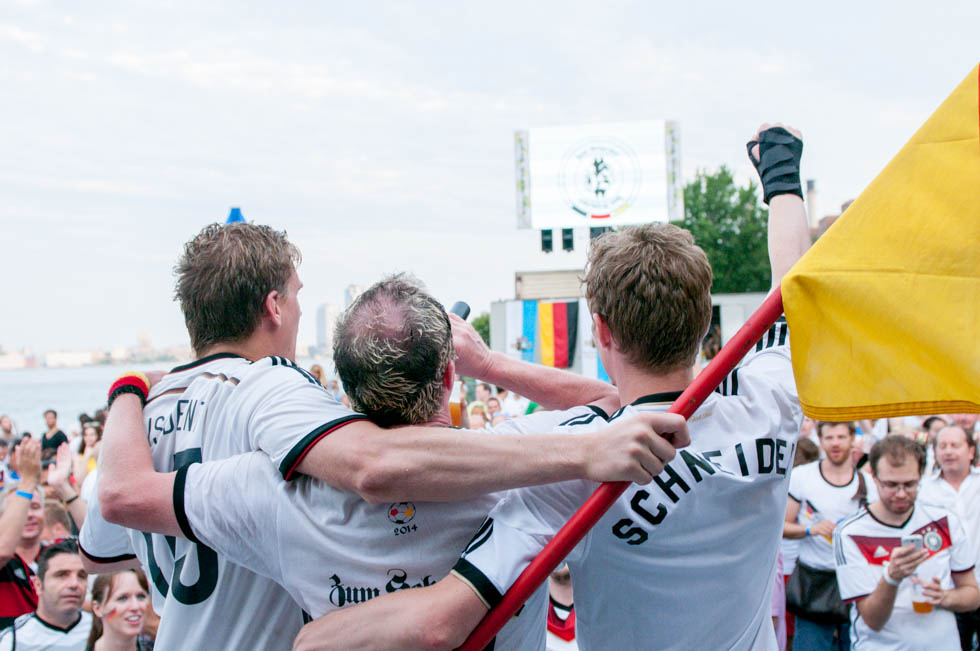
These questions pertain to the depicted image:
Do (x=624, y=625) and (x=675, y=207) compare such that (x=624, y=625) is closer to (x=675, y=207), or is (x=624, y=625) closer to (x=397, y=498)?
(x=397, y=498)

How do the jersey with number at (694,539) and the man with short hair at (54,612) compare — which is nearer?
the jersey with number at (694,539)

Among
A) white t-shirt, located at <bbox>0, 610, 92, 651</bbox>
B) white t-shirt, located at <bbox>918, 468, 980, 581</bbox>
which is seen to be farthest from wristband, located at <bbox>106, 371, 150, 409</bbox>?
white t-shirt, located at <bbox>918, 468, 980, 581</bbox>

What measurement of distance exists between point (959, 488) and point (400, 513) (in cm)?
523

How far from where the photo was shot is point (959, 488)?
5.66 meters

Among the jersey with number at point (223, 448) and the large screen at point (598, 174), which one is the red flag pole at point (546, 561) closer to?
the jersey with number at point (223, 448)

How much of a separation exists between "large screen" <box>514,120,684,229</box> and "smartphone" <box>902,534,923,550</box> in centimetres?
2246

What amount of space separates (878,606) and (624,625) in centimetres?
295

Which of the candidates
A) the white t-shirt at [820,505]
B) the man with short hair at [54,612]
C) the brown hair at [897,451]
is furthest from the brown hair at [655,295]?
the white t-shirt at [820,505]

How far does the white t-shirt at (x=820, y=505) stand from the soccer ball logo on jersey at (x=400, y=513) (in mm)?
4342

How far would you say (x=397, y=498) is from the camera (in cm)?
161

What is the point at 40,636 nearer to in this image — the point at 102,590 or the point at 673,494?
the point at 102,590

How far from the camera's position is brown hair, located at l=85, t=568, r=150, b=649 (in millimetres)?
3857

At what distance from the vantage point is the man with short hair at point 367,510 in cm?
168

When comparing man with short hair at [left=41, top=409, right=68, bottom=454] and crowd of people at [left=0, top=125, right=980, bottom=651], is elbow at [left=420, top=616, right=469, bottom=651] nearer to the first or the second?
crowd of people at [left=0, top=125, right=980, bottom=651]
